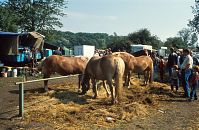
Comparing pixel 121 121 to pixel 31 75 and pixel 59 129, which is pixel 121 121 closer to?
pixel 59 129

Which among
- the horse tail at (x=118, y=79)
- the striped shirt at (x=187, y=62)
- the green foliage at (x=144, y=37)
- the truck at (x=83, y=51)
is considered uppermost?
the green foliage at (x=144, y=37)

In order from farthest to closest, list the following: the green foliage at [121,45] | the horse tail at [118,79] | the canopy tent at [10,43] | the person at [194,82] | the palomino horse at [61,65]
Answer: the green foliage at [121,45]
the canopy tent at [10,43]
the palomino horse at [61,65]
the person at [194,82]
the horse tail at [118,79]

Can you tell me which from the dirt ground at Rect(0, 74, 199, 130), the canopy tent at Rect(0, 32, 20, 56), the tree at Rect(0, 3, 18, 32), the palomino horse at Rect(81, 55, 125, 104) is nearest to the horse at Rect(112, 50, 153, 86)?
the dirt ground at Rect(0, 74, 199, 130)

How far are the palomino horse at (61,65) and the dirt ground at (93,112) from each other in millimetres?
854

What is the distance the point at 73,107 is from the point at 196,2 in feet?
171

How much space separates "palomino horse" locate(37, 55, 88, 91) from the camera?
14.4m

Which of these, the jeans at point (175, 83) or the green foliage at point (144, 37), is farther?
the green foliage at point (144, 37)

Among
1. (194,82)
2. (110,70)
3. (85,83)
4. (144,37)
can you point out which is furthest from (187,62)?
(144,37)

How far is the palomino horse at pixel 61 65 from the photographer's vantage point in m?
14.4

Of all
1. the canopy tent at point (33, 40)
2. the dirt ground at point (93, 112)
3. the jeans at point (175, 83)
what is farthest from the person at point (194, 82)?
the canopy tent at point (33, 40)

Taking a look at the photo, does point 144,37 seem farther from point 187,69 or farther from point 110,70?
point 110,70

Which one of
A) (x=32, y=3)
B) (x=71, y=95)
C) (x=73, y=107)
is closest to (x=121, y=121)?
(x=73, y=107)

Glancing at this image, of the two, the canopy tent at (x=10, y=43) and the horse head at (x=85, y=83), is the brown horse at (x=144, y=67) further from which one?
the canopy tent at (x=10, y=43)

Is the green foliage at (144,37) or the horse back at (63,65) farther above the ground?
the green foliage at (144,37)
